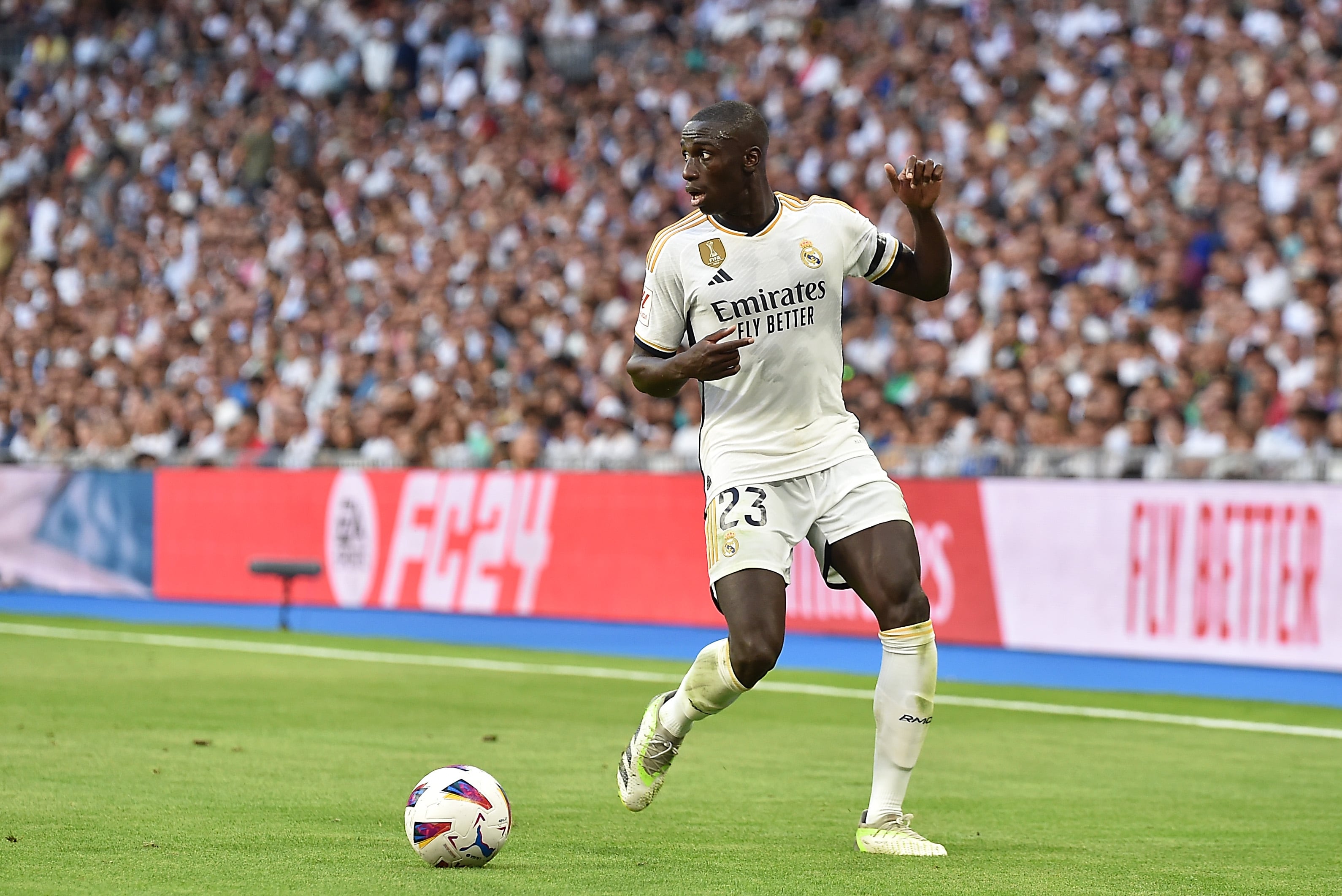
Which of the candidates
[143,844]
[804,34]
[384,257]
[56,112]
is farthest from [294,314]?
[143,844]

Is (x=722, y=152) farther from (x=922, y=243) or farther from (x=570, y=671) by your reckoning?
(x=570, y=671)

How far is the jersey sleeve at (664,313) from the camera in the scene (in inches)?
282

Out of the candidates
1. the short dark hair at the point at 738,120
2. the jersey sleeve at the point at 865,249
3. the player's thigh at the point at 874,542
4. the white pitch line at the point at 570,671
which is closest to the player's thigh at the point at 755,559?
the player's thigh at the point at 874,542

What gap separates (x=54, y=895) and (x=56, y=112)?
28470 mm

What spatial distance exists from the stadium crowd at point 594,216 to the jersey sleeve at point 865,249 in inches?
258

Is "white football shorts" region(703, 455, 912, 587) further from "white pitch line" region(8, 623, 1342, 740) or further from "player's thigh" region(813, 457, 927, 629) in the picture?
"white pitch line" region(8, 623, 1342, 740)

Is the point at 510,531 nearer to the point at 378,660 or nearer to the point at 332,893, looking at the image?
the point at 378,660

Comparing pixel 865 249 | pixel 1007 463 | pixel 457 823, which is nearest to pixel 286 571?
pixel 1007 463

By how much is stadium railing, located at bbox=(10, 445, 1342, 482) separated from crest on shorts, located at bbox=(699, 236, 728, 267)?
6.97m

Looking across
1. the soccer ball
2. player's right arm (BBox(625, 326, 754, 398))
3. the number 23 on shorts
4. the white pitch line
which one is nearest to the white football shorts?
the number 23 on shorts

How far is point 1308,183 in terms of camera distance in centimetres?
1670

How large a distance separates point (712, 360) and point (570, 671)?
8765mm

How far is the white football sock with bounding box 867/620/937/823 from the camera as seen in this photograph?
7020mm

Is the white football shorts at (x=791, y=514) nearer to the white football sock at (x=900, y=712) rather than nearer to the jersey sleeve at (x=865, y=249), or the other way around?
the white football sock at (x=900, y=712)
